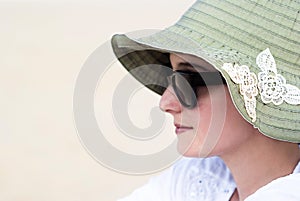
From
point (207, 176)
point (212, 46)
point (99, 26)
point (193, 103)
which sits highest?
point (212, 46)

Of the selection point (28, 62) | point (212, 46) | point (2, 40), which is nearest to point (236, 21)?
point (212, 46)

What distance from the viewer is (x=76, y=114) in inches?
60.6

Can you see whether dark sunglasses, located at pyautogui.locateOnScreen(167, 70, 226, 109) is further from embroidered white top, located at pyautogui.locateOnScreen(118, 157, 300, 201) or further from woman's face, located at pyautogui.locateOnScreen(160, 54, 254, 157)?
embroidered white top, located at pyautogui.locateOnScreen(118, 157, 300, 201)

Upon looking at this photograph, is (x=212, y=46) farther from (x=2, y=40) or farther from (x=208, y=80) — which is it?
(x=2, y=40)

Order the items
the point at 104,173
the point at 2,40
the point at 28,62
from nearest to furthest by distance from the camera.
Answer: the point at 104,173 < the point at 28,62 < the point at 2,40

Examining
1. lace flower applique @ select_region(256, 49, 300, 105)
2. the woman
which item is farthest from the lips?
lace flower applique @ select_region(256, 49, 300, 105)

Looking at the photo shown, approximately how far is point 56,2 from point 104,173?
423 cm

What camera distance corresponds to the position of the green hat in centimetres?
145

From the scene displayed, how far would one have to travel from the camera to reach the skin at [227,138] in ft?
5.10

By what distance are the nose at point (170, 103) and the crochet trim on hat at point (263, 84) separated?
0.65 feet

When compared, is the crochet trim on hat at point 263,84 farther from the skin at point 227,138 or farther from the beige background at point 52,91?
the beige background at point 52,91

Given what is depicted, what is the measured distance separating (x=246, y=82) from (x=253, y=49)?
89mm

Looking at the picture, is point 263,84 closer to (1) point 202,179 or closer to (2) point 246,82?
(2) point 246,82

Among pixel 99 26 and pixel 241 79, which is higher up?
pixel 241 79
